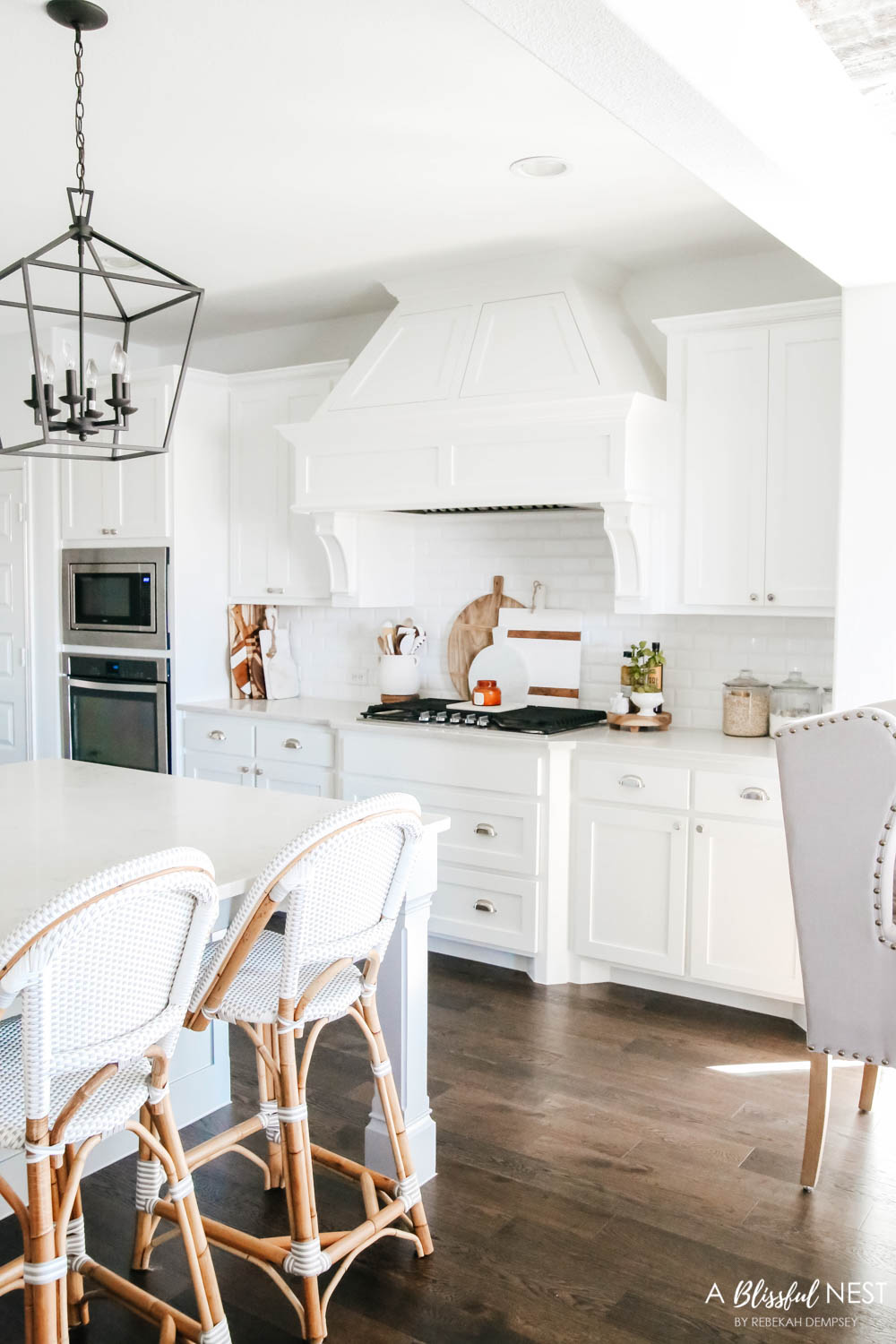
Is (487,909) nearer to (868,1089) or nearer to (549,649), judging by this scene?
(549,649)

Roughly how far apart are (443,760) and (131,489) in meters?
2.11

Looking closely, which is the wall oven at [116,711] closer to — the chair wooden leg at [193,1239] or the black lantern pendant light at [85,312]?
the black lantern pendant light at [85,312]

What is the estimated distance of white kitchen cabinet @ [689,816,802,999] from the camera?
3.58 m

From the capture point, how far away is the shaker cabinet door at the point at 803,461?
3686mm

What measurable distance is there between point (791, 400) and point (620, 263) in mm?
942

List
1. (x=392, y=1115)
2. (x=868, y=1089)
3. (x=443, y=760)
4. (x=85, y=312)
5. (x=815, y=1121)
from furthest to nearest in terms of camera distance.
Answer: (x=443, y=760) < (x=85, y=312) < (x=868, y=1089) < (x=815, y=1121) < (x=392, y=1115)

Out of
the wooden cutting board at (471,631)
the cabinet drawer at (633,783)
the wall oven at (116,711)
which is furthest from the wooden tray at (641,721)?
the wall oven at (116,711)

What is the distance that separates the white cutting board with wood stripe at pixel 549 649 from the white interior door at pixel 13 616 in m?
2.60

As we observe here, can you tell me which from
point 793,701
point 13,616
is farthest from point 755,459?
point 13,616

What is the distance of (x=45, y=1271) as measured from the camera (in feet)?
5.34

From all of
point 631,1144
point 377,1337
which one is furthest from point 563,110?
point 377,1337

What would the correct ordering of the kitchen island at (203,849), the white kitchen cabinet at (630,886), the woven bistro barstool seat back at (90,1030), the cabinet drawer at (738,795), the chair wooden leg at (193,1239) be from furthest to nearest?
the white kitchen cabinet at (630,886)
the cabinet drawer at (738,795)
the kitchen island at (203,849)
the chair wooden leg at (193,1239)
the woven bistro barstool seat back at (90,1030)

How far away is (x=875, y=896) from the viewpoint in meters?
2.53

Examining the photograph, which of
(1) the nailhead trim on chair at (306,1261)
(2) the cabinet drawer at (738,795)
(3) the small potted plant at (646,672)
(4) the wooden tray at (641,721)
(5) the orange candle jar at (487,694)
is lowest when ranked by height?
(1) the nailhead trim on chair at (306,1261)
